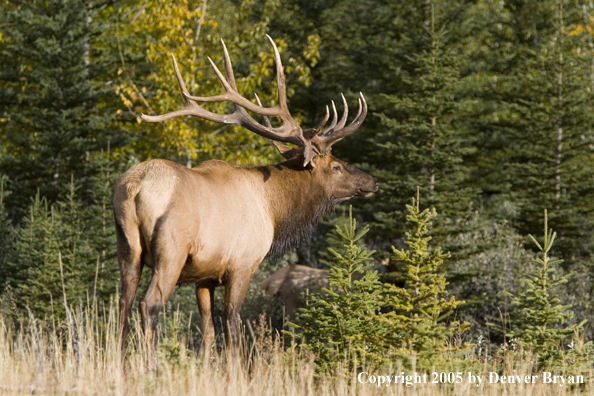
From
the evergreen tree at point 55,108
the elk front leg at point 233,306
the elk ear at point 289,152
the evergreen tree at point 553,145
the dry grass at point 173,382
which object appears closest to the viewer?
the dry grass at point 173,382

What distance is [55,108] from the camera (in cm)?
1538

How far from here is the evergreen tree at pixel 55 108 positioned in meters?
15.0

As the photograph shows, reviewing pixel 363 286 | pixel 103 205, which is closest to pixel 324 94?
pixel 103 205

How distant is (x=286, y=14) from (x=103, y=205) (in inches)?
361

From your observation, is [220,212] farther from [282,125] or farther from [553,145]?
[553,145]

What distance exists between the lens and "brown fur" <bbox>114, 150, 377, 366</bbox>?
18.9 feet

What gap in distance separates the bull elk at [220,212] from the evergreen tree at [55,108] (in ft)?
26.7

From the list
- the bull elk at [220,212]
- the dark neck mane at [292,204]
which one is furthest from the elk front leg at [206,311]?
the dark neck mane at [292,204]

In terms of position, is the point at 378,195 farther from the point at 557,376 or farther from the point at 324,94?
the point at 557,376

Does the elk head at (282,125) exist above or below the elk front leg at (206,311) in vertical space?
above

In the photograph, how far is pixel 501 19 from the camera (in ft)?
55.6

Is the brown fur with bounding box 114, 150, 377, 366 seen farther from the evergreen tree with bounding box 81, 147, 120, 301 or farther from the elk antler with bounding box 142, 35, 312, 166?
the evergreen tree with bounding box 81, 147, 120, 301

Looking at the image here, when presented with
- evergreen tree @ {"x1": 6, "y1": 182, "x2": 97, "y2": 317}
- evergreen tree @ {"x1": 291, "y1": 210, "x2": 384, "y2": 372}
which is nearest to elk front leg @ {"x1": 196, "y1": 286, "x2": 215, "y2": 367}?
evergreen tree @ {"x1": 291, "y1": 210, "x2": 384, "y2": 372}

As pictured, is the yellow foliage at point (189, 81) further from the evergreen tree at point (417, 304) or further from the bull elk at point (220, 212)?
the evergreen tree at point (417, 304)
